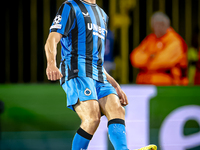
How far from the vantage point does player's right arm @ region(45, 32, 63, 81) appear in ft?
5.56

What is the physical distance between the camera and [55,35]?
70.9 inches

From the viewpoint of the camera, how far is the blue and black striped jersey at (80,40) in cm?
187

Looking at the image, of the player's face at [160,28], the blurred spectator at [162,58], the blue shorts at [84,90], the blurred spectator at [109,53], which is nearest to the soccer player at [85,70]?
the blue shorts at [84,90]

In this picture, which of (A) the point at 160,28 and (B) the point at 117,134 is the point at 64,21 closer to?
(B) the point at 117,134

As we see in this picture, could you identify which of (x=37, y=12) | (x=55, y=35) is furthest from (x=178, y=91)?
(x=37, y=12)

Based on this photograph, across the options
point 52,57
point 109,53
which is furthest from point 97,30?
point 109,53

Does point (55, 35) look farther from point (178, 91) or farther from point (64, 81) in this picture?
point (178, 91)

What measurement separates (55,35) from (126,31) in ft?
9.33

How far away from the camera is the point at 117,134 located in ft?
5.86

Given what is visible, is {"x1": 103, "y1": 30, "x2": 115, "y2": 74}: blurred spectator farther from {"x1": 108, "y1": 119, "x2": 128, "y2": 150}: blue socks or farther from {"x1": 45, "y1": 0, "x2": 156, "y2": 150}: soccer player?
{"x1": 108, "y1": 119, "x2": 128, "y2": 150}: blue socks

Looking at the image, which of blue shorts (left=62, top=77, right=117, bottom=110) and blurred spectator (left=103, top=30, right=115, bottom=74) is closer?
blue shorts (left=62, top=77, right=117, bottom=110)

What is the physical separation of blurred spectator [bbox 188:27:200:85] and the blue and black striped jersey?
2646 mm

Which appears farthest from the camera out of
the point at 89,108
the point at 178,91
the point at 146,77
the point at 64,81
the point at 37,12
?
the point at 37,12

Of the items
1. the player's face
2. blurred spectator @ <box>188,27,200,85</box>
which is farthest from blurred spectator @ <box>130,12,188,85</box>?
blurred spectator @ <box>188,27,200,85</box>
